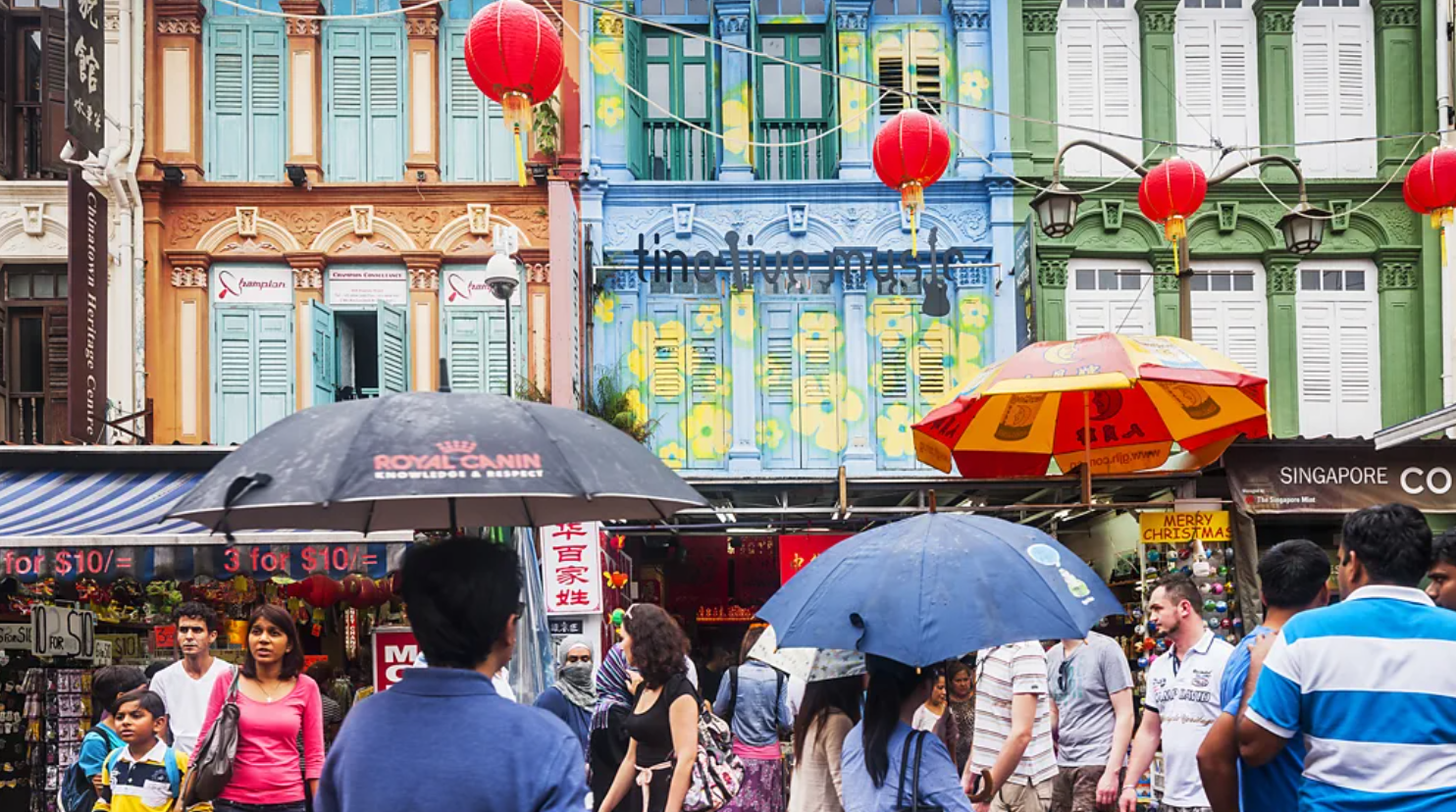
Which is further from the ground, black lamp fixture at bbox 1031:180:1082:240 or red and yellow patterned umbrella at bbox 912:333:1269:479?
black lamp fixture at bbox 1031:180:1082:240

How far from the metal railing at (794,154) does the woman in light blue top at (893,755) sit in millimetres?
14197

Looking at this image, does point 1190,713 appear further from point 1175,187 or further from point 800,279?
point 800,279

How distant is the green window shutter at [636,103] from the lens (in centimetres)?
1873

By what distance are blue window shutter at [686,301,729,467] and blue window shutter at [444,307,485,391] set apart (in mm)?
2390

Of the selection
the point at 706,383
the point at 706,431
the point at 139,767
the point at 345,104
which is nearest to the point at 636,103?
the point at 345,104

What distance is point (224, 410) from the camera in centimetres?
1794

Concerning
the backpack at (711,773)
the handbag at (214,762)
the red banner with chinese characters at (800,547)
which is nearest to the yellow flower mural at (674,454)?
the red banner with chinese characters at (800,547)

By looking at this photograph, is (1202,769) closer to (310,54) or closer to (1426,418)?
(1426,418)

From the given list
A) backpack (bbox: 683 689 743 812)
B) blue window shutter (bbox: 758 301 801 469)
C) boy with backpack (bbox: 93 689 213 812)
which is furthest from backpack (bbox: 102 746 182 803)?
blue window shutter (bbox: 758 301 801 469)

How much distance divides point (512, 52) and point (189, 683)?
4.41 metres

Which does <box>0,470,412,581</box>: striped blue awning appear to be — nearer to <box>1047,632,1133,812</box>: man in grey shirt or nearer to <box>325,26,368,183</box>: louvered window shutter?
<box>1047,632,1133,812</box>: man in grey shirt

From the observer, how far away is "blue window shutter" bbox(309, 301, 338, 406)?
57.6 feet

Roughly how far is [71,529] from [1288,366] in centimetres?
1330

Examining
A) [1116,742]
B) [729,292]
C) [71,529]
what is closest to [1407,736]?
[1116,742]
